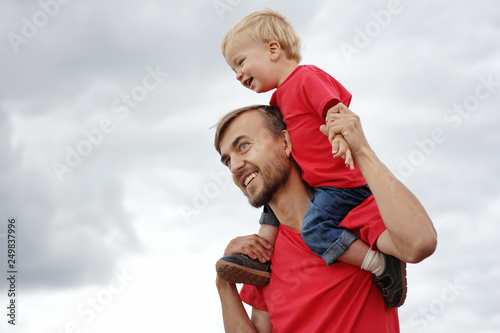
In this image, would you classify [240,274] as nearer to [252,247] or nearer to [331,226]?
[252,247]

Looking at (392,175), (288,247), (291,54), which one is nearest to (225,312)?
(288,247)

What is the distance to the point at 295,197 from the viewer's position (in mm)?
4016

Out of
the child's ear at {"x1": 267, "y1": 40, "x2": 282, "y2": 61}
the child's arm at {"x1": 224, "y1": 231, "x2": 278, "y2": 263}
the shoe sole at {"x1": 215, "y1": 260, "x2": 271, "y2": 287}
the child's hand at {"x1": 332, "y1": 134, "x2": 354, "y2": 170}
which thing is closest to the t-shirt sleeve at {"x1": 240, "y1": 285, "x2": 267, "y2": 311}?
the shoe sole at {"x1": 215, "y1": 260, "x2": 271, "y2": 287}

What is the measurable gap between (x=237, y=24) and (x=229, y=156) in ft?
3.49

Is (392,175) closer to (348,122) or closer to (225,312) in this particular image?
(348,122)

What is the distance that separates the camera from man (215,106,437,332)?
128 inches

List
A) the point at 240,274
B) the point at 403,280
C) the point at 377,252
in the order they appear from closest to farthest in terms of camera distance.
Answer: the point at 377,252 < the point at 403,280 < the point at 240,274

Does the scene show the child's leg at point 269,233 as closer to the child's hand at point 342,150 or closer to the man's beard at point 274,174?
the man's beard at point 274,174

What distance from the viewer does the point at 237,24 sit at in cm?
443

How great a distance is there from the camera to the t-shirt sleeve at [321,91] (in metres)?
3.51

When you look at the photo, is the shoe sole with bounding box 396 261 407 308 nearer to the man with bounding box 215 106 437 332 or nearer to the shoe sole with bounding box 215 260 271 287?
the man with bounding box 215 106 437 332

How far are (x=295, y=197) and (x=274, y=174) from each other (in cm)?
23

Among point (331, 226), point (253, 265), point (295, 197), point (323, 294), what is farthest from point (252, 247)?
point (331, 226)

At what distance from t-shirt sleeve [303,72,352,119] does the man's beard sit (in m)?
0.47
